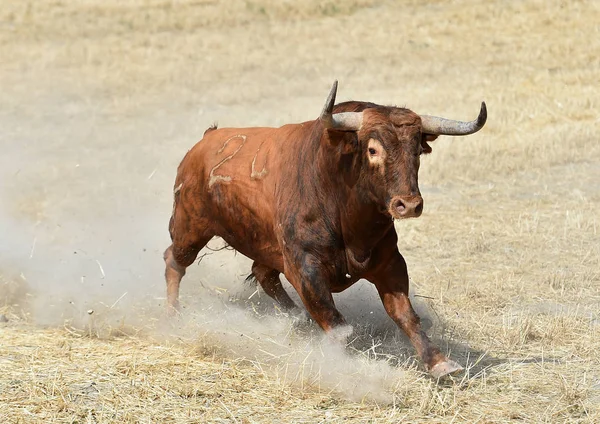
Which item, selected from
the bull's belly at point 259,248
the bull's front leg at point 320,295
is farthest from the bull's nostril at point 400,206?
the bull's belly at point 259,248

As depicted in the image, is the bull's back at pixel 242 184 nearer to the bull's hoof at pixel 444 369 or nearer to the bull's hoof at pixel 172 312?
the bull's hoof at pixel 172 312

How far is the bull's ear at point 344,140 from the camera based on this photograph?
6.39 meters

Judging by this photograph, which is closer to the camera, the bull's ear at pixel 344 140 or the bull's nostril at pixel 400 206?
the bull's nostril at pixel 400 206

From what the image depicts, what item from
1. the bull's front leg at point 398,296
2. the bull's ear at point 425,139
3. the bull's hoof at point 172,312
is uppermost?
the bull's ear at point 425,139

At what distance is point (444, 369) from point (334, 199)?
1.37 m

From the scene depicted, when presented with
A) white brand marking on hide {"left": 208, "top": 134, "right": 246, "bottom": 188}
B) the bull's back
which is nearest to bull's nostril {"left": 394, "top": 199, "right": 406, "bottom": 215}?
the bull's back

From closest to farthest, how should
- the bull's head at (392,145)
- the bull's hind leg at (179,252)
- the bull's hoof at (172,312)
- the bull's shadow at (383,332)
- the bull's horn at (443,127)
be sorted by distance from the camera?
the bull's head at (392,145), the bull's horn at (443,127), the bull's shadow at (383,332), the bull's hoof at (172,312), the bull's hind leg at (179,252)

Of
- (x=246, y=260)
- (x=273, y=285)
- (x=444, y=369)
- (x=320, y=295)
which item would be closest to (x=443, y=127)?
(x=320, y=295)

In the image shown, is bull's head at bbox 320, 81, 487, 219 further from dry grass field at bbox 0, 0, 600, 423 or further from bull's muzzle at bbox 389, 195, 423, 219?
dry grass field at bbox 0, 0, 600, 423

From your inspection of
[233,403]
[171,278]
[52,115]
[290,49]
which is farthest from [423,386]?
[290,49]

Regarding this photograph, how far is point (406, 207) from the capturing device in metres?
5.88

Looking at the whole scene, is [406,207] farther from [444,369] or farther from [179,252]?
[179,252]

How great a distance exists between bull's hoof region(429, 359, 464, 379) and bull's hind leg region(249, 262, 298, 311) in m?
2.32

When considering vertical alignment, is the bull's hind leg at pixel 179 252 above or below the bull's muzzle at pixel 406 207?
below
